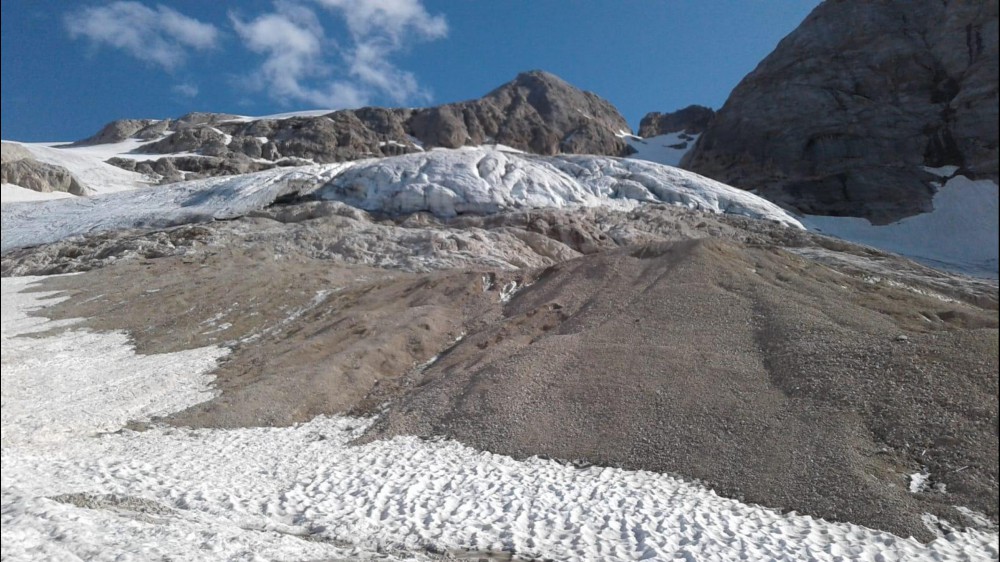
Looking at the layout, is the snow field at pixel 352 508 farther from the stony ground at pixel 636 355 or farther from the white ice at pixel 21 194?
the white ice at pixel 21 194

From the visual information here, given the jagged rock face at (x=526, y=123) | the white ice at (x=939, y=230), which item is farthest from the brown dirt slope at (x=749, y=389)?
the jagged rock face at (x=526, y=123)

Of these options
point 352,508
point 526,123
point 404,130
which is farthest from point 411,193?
point 526,123

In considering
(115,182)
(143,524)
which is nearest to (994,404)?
(143,524)

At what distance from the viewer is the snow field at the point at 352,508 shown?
8.14 meters

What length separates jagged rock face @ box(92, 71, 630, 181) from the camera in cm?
8962

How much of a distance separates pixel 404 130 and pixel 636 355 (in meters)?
92.2

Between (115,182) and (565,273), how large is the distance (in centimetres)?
5917

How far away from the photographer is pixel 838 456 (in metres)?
10.5

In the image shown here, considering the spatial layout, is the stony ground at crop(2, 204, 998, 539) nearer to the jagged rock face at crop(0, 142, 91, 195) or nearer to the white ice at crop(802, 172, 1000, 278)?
the white ice at crop(802, 172, 1000, 278)

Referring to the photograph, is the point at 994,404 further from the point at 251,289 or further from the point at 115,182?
the point at 115,182

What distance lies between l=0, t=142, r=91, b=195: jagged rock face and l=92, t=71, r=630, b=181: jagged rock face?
1526 centimetres

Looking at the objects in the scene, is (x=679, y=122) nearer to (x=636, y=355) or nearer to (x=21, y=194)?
(x=21, y=194)

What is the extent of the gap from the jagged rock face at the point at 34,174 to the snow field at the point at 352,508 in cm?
4943

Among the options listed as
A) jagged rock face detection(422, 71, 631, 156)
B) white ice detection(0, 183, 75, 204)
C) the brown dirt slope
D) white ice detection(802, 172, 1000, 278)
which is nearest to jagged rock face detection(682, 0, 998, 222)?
white ice detection(802, 172, 1000, 278)
